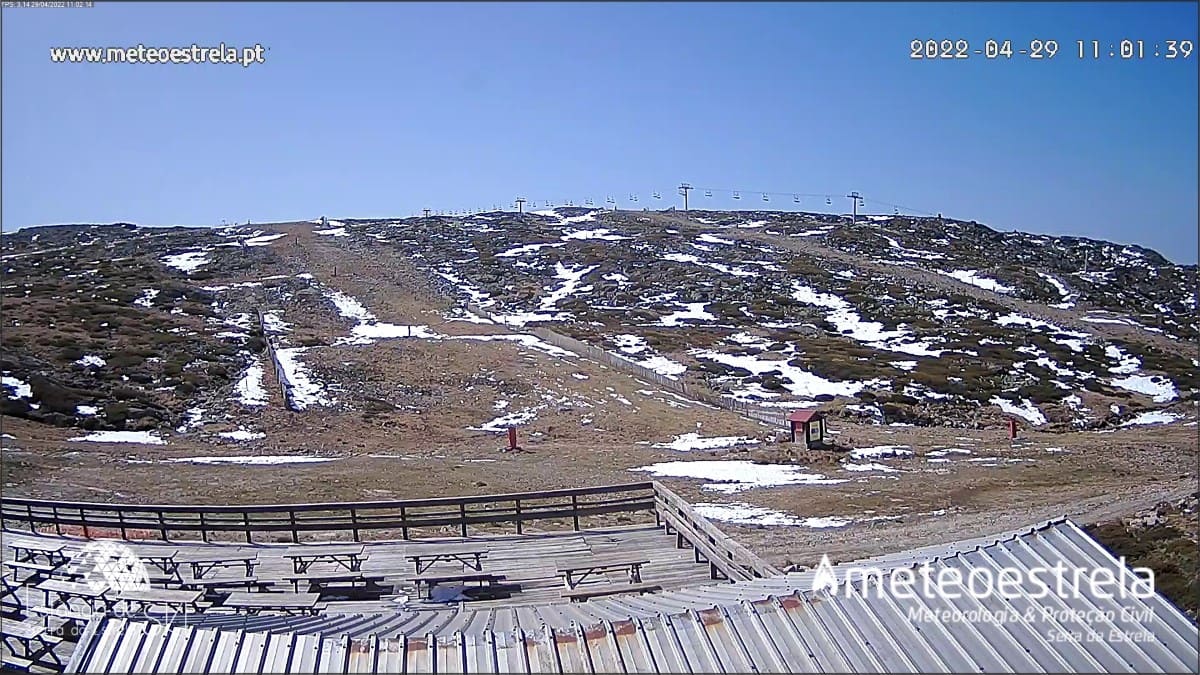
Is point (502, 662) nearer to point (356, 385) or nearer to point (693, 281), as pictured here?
point (356, 385)

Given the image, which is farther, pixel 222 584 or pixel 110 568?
→ pixel 110 568

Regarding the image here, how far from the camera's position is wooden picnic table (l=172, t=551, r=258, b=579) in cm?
1142

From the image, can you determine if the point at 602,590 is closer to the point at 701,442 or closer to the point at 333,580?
the point at 333,580

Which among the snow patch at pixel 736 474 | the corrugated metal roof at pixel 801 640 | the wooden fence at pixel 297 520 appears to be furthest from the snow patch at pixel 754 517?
the corrugated metal roof at pixel 801 640

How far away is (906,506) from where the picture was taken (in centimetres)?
1842

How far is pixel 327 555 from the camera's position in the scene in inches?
468

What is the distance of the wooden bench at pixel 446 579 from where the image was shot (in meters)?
10.9

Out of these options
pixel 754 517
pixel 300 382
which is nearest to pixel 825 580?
pixel 754 517

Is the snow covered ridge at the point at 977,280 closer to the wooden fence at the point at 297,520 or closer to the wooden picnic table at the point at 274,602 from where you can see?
the wooden fence at the point at 297,520

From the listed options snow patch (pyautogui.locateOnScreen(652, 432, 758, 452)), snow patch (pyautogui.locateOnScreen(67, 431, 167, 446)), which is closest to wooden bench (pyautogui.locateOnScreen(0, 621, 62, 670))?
snow patch (pyautogui.locateOnScreen(67, 431, 167, 446))

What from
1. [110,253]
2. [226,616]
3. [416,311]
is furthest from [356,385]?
[110,253]

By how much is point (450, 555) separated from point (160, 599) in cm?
354

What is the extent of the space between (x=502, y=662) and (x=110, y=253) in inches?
3347

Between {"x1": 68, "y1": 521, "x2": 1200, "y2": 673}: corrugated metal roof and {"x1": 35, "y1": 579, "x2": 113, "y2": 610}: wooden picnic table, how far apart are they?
12.8ft
